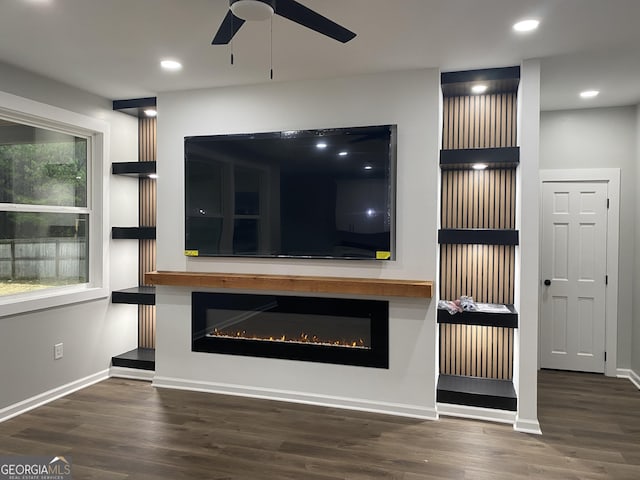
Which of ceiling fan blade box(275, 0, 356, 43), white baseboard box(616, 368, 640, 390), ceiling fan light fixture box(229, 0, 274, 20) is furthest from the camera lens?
white baseboard box(616, 368, 640, 390)

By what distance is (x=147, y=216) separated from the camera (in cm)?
464

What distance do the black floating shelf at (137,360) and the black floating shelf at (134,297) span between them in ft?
1.72

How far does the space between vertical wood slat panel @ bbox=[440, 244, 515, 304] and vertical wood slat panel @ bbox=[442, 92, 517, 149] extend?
0.85 meters

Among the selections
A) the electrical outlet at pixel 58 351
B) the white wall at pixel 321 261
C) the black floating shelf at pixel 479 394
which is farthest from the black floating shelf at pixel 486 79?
the electrical outlet at pixel 58 351

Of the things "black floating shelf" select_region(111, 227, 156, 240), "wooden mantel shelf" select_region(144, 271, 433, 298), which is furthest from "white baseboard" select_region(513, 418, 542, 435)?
"black floating shelf" select_region(111, 227, 156, 240)

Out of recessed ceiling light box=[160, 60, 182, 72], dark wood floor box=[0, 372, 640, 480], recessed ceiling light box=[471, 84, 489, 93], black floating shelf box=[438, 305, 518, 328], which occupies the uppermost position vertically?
recessed ceiling light box=[160, 60, 182, 72]

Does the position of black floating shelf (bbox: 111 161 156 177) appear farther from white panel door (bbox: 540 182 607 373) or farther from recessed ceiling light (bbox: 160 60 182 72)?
white panel door (bbox: 540 182 607 373)

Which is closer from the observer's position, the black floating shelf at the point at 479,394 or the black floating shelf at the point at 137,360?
the black floating shelf at the point at 479,394

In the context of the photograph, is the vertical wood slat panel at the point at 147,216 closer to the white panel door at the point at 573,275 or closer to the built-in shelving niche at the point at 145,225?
the built-in shelving niche at the point at 145,225

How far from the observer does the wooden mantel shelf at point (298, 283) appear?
3316 mm

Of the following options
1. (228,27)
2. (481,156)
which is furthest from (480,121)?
(228,27)

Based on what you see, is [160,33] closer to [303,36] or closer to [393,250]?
[303,36]

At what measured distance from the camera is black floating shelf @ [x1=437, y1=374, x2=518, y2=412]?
332 centimetres

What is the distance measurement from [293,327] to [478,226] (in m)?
1.72
